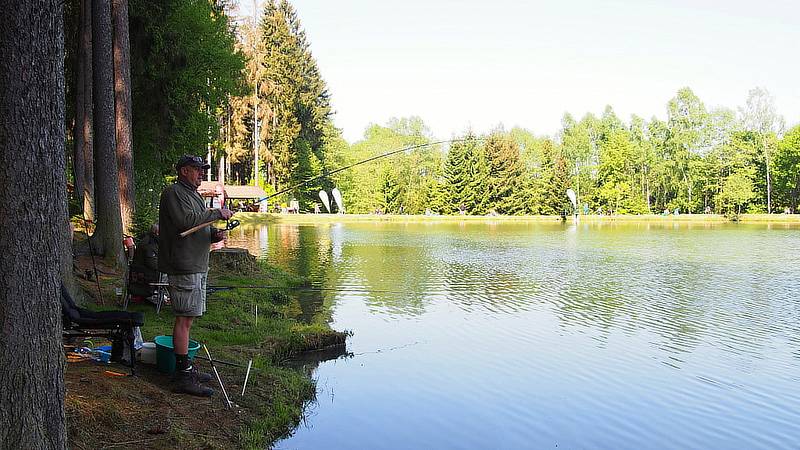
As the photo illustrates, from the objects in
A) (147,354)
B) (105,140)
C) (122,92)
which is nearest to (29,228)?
(147,354)

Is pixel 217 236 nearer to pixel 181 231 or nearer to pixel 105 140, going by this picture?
pixel 181 231

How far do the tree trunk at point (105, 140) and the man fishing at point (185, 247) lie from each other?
508 cm

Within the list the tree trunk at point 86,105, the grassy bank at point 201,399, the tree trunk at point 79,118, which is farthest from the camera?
the tree trunk at point 79,118

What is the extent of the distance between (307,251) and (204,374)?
19241 mm

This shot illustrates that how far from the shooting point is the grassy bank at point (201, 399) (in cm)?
459

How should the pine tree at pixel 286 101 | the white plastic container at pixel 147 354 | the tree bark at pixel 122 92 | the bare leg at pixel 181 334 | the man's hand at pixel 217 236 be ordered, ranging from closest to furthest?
the bare leg at pixel 181 334
the man's hand at pixel 217 236
the white plastic container at pixel 147 354
the tree bark at pixel 122 92
the pine tree at pixel 286 101

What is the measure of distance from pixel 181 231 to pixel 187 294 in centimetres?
48

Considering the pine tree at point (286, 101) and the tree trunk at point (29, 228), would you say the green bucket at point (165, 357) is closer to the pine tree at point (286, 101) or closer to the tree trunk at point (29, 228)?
the tree trunk at point (29, 228)

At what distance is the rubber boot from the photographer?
212 inches

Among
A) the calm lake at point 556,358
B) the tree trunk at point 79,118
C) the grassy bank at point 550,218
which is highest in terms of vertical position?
the tree trunk at point 79,118

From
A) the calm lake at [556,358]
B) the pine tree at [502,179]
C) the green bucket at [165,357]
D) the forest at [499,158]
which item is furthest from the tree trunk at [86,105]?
the pine tree at [502,179]

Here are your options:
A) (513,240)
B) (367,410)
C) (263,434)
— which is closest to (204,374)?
(263,434)

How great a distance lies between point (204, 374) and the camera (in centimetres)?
580

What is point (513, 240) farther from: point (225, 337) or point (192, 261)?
point (192, 261)
